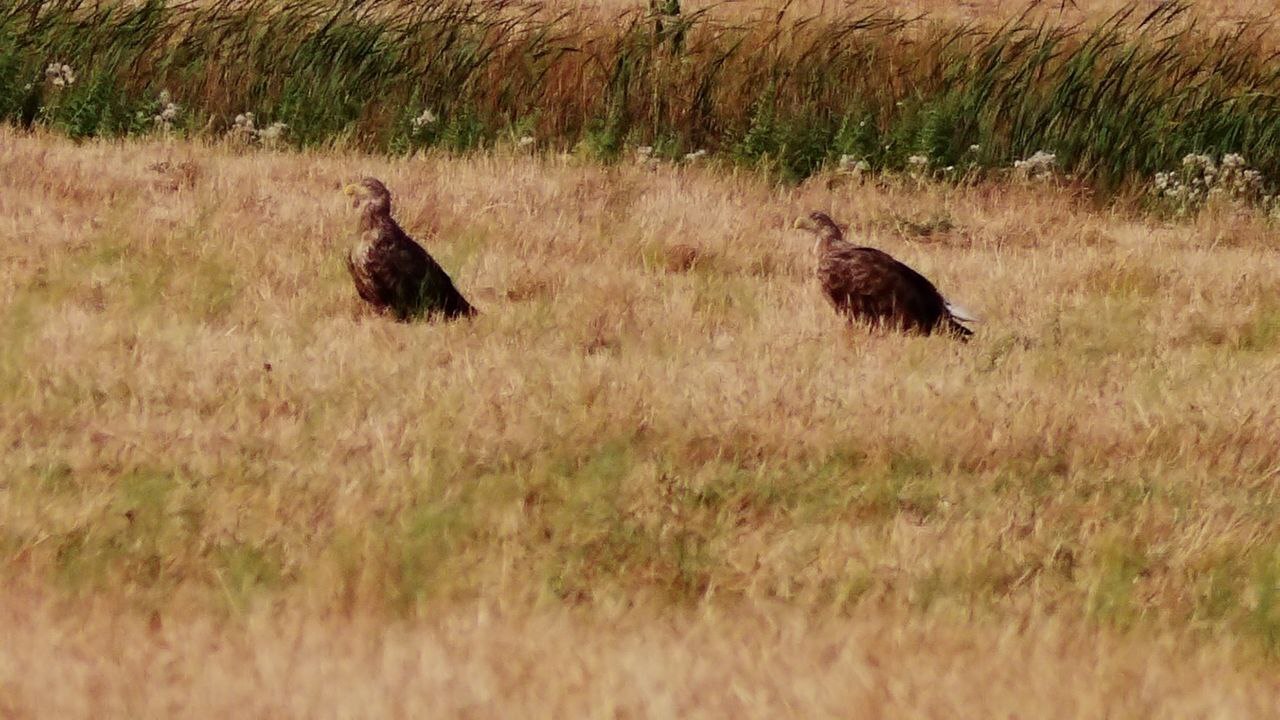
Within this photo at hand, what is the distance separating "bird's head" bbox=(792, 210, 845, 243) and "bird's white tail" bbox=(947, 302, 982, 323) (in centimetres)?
59

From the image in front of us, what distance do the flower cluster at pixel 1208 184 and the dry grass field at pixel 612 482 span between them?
95.1 inches

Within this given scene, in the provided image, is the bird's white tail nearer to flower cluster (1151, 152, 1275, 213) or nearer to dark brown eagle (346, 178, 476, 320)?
dark brown eagle (346, 178, 476, 320)

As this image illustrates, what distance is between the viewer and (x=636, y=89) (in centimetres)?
1189

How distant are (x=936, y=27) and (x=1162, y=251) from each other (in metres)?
4.57

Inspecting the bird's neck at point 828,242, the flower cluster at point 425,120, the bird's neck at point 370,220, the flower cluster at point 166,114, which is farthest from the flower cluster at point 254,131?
the bird's neck at point 828,242

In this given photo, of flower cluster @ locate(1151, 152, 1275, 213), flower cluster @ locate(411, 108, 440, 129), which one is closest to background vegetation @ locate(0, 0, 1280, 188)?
flower cluster @ locate(411, 108, 440, 129)

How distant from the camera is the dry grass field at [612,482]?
3.36 metres

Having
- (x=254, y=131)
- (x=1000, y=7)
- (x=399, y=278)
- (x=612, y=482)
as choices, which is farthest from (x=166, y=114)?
(x=1000, y=7)

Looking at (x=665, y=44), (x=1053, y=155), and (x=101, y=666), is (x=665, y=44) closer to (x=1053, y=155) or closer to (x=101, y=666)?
(x=1053, y=155)

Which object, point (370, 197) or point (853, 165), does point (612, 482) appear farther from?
point (853, 165)

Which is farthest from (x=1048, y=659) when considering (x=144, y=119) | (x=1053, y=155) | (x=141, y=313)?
(x=144, y=119)

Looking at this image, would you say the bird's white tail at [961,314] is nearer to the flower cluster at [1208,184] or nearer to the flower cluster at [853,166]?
the flower cluster at [853,166]

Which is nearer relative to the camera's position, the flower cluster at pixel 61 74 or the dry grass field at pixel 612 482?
the dry grass field at pixel 612 482

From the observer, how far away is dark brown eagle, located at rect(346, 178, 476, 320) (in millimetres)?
6816
